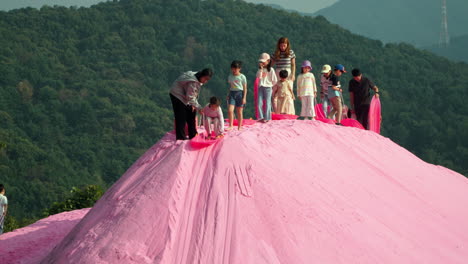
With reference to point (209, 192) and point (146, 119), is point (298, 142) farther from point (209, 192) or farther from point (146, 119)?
point (146, 119)

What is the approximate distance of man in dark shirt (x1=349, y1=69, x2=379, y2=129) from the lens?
55.3 ft

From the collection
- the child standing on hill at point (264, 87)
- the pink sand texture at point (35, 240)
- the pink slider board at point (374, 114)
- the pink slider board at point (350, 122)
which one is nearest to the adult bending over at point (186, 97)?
the child standing on hill at point (264, 87)

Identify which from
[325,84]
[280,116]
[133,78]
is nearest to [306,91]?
[280,116]

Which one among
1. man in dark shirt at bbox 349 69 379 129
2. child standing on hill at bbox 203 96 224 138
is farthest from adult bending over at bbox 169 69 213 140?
man in dark shirt at bbox 349 69 379 129

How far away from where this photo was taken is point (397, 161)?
16.2 metres

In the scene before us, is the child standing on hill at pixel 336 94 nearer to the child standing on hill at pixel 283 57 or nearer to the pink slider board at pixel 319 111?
the pink slider board at pixel 319 111

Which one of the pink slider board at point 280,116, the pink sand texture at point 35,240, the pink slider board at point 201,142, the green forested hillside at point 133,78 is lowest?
the green forested hillside at point 133,78

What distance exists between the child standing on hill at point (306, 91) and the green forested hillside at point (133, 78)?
94.9 feet

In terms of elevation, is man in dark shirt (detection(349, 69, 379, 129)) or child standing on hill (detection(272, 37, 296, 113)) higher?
child standing on hill (detection(272, 37, 296, 113))

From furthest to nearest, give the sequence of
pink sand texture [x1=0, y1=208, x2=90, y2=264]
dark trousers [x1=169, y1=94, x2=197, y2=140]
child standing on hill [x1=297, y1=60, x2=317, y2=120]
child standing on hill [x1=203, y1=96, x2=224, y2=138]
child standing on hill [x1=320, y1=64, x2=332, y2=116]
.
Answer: child standing on hill [x1=320, y1=64, x2=332, y2=116] → child standing on hill [x1=297, y1=60, x2=317, y2=120] → pink sand texture [x1=0, y1=208, x2=90, y2=264] → dark trousers [x1=169, y1=94, x2=197, y2=140] → child standing on hill [x1=203, y1=96, x2=224, y2=138]

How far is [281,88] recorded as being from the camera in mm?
16500

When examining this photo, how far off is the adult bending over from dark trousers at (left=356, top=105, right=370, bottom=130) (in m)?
5.19

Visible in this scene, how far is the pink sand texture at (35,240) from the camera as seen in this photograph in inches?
616

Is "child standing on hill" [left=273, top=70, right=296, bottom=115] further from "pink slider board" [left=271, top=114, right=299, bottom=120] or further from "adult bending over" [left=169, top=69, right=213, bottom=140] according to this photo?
"adult bending over" [left=169, top=69, right=213, bottom=140]
